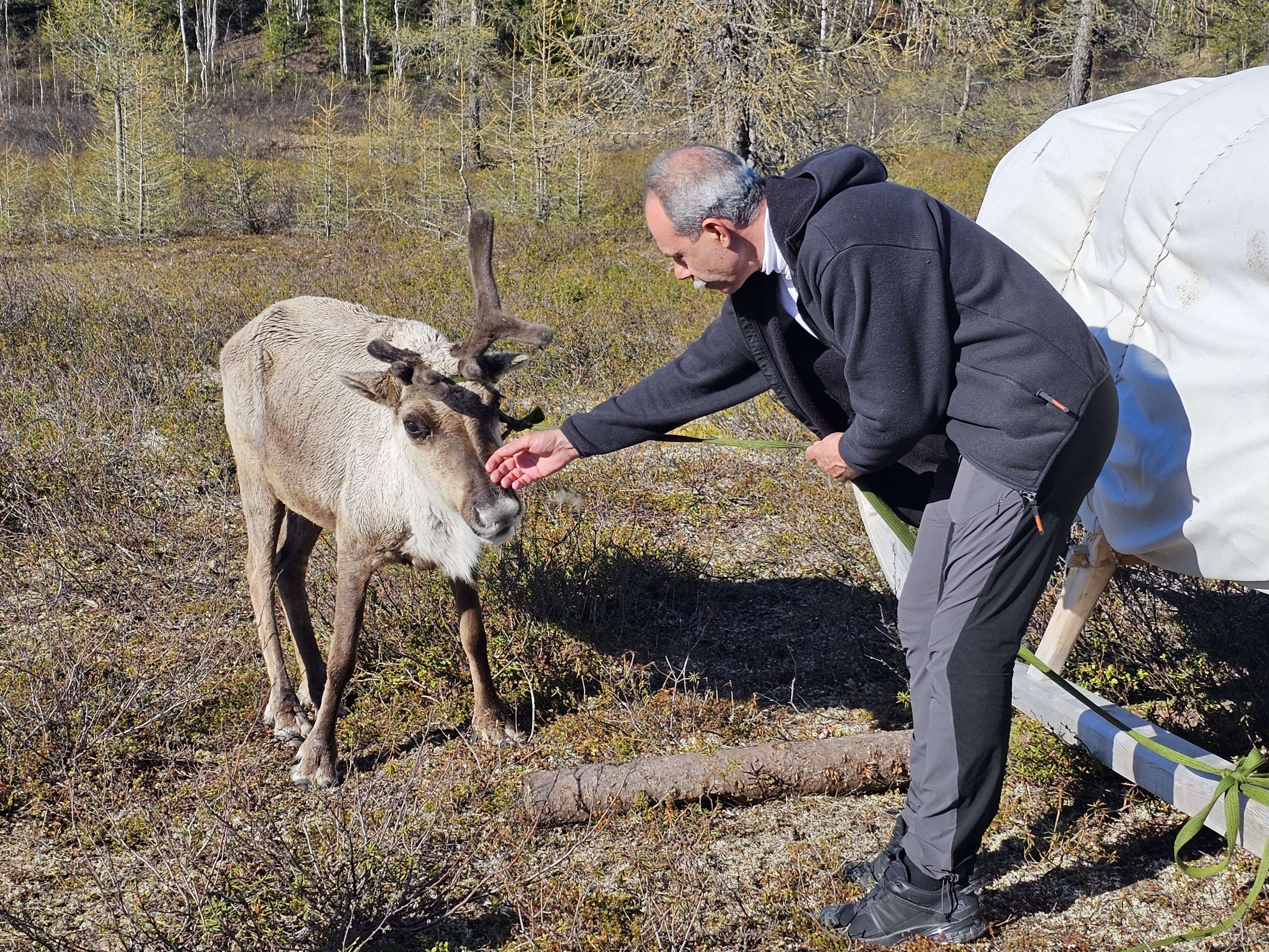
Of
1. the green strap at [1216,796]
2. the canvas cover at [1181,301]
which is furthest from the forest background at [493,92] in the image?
the green strap at [1216,796]

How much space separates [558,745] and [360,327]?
2256 mm

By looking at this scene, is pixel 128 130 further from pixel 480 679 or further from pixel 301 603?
pixel 480 679

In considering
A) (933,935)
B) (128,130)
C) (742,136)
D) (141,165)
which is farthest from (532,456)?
(128,130)

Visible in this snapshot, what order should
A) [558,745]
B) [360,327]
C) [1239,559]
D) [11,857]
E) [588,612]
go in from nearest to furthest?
[1239,559], [11,857], [558,745], [360,327], [588,612]

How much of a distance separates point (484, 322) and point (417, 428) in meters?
0.50

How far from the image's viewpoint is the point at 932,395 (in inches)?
111

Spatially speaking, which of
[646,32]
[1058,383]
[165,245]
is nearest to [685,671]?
[1058,383]

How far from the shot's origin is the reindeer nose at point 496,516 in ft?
12.6

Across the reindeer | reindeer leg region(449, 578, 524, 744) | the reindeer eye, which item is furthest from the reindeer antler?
reindeer leg region(449, 578, 524, 744)

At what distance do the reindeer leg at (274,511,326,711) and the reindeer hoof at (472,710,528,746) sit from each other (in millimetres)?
922

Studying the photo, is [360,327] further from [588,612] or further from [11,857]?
[11,857]

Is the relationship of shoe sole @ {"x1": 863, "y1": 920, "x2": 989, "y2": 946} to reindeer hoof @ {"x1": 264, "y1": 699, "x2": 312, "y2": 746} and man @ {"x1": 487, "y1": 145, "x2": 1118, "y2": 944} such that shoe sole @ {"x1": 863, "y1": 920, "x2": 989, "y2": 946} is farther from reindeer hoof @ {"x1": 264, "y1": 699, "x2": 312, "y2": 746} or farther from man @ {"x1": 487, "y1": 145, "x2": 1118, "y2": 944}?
reindeer hoof @ {"x1": 264, "y1": 699, "x2": 312, "y2": 746}

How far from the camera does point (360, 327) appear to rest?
5.01 metres

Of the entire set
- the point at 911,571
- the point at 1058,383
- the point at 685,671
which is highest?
the point at 1058,383
